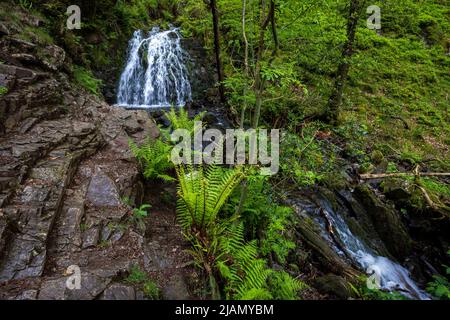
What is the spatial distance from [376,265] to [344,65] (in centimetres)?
581

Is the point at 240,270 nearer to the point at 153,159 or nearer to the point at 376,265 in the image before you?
the point at 153,159

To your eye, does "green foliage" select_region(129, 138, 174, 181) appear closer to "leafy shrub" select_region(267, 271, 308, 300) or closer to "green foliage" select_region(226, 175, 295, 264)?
"green foliage" select_region(226, 175, 295, 264)

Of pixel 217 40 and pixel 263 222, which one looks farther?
pixel 217 40

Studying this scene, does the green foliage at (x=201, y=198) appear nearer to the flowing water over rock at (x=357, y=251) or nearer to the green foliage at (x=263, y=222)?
the green foliage at (x=263, y=222)

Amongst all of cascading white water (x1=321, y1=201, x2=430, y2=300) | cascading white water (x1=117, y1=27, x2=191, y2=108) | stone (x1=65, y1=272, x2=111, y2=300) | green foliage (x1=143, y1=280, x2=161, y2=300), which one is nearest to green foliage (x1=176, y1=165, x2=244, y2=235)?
green foliage (x1=143, y1=280, x2=161, y2=300)

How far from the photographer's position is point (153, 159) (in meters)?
5.04

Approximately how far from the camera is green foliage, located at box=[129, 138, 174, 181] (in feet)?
16.1

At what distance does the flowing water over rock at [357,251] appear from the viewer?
549 centimetres

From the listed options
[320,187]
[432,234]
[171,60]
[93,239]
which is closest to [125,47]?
[171,60]

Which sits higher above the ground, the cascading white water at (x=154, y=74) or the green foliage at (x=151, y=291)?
the cascading white water at (x=154, y=74)

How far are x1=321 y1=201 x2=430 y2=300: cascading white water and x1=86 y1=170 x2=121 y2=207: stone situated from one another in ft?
13.9

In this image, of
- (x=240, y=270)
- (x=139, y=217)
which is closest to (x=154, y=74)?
(x=139, y=217)

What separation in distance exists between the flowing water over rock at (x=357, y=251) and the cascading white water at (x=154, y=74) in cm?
606

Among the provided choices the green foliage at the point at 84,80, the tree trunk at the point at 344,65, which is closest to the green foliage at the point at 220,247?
the green foliage at the point at 84,80
